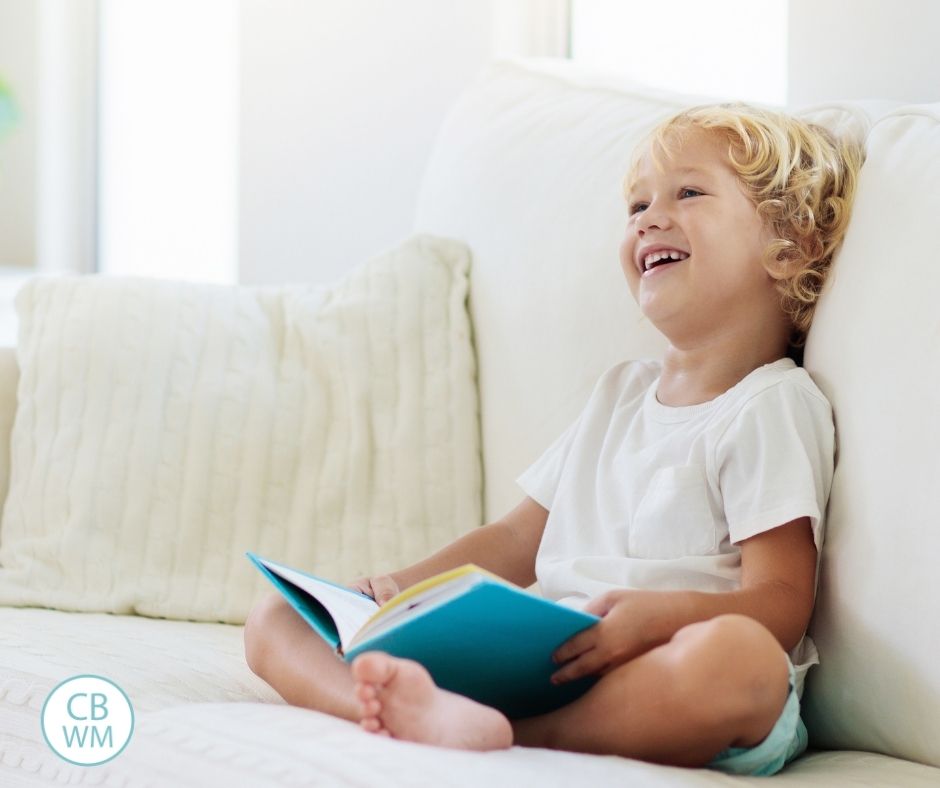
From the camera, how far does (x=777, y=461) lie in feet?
3.20

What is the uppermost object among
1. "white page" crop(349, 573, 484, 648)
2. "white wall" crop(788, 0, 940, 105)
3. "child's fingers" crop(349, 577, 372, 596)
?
"white wall" crop(788, 0, 940, 105)

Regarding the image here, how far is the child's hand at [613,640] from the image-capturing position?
85cm

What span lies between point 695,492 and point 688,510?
2 centimetres

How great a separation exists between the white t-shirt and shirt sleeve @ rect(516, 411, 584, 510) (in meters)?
0.06

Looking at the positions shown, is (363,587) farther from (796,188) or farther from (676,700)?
(796,188)

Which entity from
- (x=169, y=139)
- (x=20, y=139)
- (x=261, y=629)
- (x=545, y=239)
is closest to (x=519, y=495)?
(x=545, y=239)

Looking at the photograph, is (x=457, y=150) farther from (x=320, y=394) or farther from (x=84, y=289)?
(x=84, y=289)

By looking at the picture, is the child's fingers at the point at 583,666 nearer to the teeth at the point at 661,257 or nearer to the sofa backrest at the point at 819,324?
the sofa backrest at the point at 819,324

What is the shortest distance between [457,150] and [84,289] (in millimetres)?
540

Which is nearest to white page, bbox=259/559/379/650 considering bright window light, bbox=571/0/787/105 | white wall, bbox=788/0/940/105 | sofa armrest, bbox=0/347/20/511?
sofa armrest, bbox=0/347/20/511

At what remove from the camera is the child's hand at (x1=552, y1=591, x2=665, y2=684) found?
0.85 m

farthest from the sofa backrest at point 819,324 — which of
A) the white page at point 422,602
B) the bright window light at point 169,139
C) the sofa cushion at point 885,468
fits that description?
the bright window light at point 169,139

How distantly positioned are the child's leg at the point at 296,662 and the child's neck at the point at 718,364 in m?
0.42

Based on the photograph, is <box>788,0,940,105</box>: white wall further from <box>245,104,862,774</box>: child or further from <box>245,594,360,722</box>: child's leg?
<box>245,594,360,722</box>: child's leg
